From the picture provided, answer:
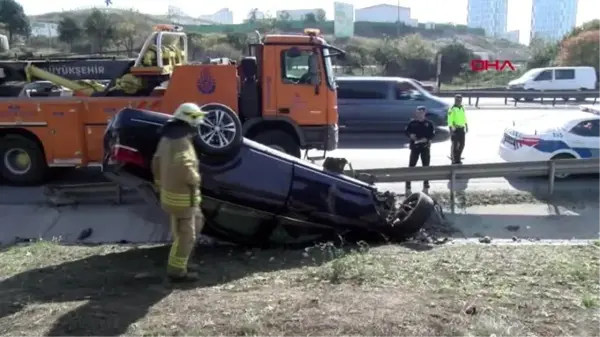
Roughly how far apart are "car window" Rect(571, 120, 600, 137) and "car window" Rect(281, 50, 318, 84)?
5.04 m

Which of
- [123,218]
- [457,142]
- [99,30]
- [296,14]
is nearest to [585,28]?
[99,30]

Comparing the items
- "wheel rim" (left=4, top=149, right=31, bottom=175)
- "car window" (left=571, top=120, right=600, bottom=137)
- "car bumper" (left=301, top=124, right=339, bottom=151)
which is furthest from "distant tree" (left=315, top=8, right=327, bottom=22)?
"wheel rim" (left=4, top=149, right=31, bottom=175)

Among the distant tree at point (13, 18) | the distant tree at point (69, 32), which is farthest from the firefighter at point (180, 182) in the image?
the distant tree at point (69, 32)

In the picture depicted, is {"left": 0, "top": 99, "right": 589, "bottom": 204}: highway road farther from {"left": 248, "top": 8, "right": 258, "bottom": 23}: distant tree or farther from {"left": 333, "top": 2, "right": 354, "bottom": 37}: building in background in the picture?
{"left": 333, "top": 2, "right": 354, "bottom": 37}: building in background

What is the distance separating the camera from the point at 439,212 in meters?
9.32

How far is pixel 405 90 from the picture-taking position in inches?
704

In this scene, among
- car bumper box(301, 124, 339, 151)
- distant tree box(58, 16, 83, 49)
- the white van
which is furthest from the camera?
distant tree box(58, 16, 83, 49)

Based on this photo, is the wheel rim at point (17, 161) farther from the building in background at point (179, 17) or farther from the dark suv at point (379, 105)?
the building in background at point (179, 17)

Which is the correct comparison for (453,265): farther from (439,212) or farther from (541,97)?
(541,97)

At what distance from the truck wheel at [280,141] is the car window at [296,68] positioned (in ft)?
3.22

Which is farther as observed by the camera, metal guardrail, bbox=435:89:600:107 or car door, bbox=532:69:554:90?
car door, bbox=532:69:554:90

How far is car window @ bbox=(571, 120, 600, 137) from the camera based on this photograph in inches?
465

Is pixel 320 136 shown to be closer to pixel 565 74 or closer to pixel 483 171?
pixel 483 171

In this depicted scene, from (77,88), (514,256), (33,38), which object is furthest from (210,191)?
(33,38)
